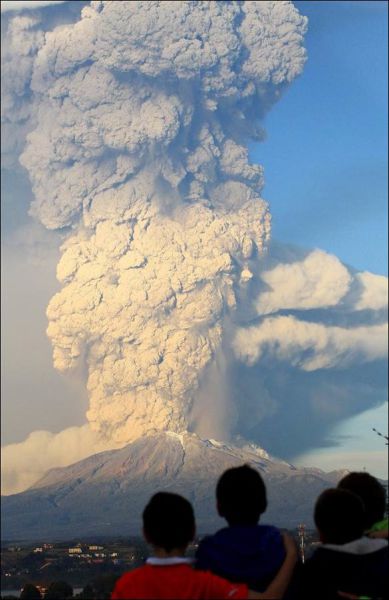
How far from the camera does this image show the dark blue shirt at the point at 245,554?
14.2 ft

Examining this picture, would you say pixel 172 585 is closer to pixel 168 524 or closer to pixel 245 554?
pixel 168 524

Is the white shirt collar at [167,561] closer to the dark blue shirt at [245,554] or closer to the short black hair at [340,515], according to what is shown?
the dark blue shirt at [245,554]

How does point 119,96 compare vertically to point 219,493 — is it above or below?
above

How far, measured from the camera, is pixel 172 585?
399 centimetres

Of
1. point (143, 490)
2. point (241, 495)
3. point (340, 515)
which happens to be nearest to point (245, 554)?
point (241, 495)

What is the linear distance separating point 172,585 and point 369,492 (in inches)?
40.1

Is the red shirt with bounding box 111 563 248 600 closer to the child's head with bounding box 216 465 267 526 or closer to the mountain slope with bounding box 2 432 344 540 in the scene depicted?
the child's head with bounding box 216 465 267 526

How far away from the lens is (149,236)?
121 meters

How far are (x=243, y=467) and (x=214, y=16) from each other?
108601 millimetres

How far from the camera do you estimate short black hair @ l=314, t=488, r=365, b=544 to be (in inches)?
169

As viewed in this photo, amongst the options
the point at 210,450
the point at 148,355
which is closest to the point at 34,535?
the point at 210,450

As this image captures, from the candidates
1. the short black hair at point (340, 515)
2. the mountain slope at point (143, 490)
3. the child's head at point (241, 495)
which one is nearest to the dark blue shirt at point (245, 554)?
the child's head at point (241, 495)

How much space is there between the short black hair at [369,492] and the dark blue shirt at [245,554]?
39 centimetres

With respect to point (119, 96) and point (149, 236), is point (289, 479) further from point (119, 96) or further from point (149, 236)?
point (119, 96)
